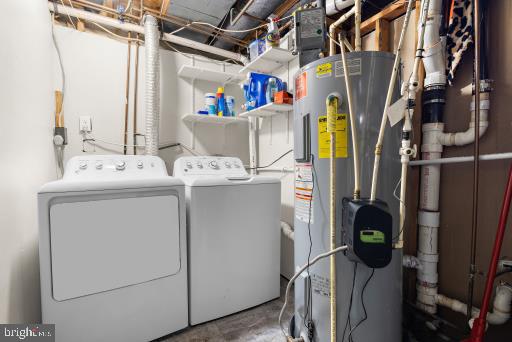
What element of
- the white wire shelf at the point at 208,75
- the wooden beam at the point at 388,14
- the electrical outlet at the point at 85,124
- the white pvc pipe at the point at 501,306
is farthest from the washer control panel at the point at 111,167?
the white pvc pipe at the point at 501,306

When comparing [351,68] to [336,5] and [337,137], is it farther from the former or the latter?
[336,5]

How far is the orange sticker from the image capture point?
1104 millimetres

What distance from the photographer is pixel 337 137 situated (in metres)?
1.01

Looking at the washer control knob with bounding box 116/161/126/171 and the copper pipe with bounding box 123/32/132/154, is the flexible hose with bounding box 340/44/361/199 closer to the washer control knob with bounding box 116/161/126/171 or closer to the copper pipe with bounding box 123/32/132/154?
the washer control knob with bounding box 116/161/126/171

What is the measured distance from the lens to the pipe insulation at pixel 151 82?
6.35 ft

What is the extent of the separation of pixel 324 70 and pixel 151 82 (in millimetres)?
1524

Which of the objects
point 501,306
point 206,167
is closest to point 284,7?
point 206,167

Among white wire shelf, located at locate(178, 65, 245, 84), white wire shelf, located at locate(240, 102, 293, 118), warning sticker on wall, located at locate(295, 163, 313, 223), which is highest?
white wire shelf, located at locate(178, 65, 245, 84)

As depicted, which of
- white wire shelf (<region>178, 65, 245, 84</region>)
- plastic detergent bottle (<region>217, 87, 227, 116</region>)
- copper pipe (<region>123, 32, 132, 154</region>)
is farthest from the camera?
plastic detergent bottle (<region>217, 87, 227, 116</region>)

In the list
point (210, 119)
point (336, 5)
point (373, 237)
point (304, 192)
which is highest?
point (336, 5)

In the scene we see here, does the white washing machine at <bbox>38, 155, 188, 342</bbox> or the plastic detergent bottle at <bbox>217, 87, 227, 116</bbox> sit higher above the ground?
the plastic detergent bottle at <bbox>217, 87, 227, 116</bbox>

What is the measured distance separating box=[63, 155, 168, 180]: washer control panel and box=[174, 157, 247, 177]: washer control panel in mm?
147

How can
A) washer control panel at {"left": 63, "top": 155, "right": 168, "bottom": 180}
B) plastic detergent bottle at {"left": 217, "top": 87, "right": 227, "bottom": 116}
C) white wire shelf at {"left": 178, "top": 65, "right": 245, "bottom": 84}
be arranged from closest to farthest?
washer control panel at {"left": 63, "top": 155, "right": 168, "bottom": 180}, white wire shelf at {"left": 178, "top": 65, "right": 245, "bottom": 84}, plastic detergent bottle at {"left": 217, "top": 87, "right": 227, "bottom": 116}

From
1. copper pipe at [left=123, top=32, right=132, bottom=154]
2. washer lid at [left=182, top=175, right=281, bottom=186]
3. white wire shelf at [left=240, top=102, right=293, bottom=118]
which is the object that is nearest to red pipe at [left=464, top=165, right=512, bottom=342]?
washer lid at [left=182, top=175, right=281, bottom=186]
